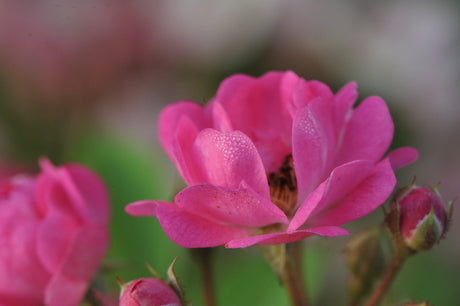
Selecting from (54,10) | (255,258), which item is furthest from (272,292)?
(54,10)

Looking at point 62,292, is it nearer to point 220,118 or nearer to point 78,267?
point 78,267

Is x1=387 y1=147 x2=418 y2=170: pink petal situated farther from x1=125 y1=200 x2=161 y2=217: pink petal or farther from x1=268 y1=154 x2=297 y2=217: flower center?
x1=125 y1=200 x2=161 y2=217: pink petal

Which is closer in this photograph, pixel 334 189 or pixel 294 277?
pixel 334 189

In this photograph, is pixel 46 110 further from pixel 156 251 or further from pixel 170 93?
pixel 156 251

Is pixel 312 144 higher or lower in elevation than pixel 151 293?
higher

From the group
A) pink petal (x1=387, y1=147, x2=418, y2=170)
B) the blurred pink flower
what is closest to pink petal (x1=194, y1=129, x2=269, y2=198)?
pink petal (x1=387, y1=147, x2=418, y2=170)

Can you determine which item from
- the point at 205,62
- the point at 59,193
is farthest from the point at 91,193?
the point at 205,62

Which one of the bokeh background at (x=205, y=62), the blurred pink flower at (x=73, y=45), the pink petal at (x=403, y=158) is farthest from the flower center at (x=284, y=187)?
the blurred pink flower at (x=73, y=45)
